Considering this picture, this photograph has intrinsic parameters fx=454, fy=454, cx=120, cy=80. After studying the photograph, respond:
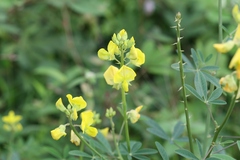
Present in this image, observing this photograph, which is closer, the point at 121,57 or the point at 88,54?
the point at 121,57

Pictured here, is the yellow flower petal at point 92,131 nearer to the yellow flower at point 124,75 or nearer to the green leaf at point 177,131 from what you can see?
the yellow flower at point 124,75

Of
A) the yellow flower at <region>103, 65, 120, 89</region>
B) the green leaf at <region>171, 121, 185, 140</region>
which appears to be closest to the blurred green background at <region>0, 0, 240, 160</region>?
the green leaf at <region>171, 121, 185, 140</region>

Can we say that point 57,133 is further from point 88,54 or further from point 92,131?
point 88,54

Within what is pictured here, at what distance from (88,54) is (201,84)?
4.44 ft

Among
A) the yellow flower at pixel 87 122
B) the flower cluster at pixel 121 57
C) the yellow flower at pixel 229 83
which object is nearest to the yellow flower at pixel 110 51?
the flower cluster at pixel 121 57

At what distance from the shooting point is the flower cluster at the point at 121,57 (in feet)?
2.81

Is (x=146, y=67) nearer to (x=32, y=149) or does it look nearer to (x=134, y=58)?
(x=32, y=149)

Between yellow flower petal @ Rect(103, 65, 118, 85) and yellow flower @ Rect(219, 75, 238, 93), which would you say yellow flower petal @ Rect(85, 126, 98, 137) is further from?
yellow flower @ Rect(219, 75, 238, 93)

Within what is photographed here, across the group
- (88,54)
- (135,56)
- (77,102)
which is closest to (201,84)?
(135,56)

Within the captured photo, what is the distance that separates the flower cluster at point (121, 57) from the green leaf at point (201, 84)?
0.15 metres

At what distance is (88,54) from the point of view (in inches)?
89.8

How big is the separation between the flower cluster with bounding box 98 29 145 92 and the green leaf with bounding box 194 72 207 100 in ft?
0.50

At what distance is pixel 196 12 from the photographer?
244 centimetres

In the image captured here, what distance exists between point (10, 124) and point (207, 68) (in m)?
0.85
